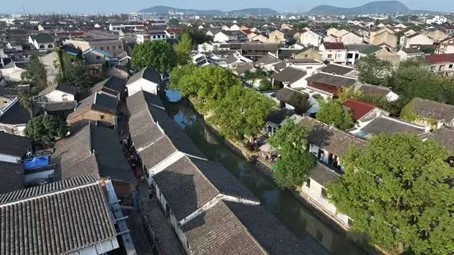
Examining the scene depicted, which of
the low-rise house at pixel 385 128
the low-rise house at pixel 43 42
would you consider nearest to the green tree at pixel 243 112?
the low-rise house at pixel 385 128

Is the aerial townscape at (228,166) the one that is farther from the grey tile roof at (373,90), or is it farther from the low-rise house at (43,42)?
the low-rise house at (43,42)

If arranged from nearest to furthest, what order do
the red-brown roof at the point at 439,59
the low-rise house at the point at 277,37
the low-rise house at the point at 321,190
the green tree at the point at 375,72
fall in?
the low-rise house at the point at 321,190 < the green tree at the point at 375,72 < the red-brown roof at the point at 439,59 < the low-rise house at the point at 277,37

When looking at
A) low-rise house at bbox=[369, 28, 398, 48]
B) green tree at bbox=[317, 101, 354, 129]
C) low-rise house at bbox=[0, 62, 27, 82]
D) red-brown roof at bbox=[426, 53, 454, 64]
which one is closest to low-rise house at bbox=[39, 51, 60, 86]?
low-rise house at bbox=[0, 62, 27, 82]

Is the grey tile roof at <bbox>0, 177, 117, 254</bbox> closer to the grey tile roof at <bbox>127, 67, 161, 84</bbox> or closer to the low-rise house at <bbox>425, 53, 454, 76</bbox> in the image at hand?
the grey tile roof at <bbox>127, 67, 161, 84</bbox>

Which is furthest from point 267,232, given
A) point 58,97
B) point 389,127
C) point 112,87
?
point 112,87

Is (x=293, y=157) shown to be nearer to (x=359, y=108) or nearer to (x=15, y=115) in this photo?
(x=359, y=108)
